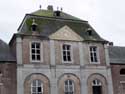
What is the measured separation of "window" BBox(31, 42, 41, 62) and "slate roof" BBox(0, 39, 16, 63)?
6.39ft

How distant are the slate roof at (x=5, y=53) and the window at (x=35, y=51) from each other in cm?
195

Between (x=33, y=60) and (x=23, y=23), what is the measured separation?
496 centimetres

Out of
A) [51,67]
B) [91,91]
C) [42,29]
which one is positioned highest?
[42,29]

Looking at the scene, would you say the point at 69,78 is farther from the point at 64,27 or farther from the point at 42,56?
the point at 64,27

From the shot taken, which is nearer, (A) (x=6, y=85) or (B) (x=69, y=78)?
(A) (x=6, y=85)

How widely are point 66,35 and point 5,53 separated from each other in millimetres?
6719

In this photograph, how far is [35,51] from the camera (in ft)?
88.6

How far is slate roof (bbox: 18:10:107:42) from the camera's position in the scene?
28562 mm

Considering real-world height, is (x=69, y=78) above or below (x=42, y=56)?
below

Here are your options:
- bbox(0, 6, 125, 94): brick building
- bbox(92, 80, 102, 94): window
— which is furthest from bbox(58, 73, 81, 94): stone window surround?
bbox(92, 80, 102, 94): window

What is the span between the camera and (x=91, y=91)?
2783 cm

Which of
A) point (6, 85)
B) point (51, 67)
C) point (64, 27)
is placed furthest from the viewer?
point (64, 27)

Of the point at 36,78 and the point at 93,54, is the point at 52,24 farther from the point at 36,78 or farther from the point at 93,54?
the point at 36,78

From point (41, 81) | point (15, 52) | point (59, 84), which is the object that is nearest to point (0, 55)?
point (15, 52)
